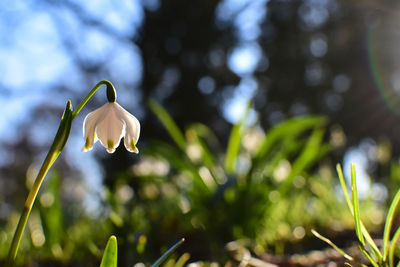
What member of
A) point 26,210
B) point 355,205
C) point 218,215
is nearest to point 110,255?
point 26,210

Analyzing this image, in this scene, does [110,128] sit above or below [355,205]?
above

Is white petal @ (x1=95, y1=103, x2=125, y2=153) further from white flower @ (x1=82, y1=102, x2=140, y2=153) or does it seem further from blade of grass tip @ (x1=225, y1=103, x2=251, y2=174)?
blade of grass tip @ (x1=225, y1=103, x2=251, y2=174)

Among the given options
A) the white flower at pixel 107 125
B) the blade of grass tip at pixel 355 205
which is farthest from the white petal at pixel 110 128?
the blade of grass tip at pixel 355 205

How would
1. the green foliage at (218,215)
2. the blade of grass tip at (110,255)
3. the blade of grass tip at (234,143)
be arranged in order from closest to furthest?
1. the blade of grass tip at (110,255)
2. the green foliage at (218,215)
3. the blade of grass tip at (234,143)

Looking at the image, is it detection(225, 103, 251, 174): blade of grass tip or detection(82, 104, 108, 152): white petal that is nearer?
detection(82, 104, 108, 152): white petal

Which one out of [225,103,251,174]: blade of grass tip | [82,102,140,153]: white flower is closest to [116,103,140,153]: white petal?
[82,102,140,153]: white flower

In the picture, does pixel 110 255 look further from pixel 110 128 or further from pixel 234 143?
pixel 234 143

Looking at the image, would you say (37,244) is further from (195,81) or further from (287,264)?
(195,81)

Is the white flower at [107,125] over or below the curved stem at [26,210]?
over

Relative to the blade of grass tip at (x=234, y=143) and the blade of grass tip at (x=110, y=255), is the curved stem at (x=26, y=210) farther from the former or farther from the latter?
the blade of grass tip at (x=234, y=143)
